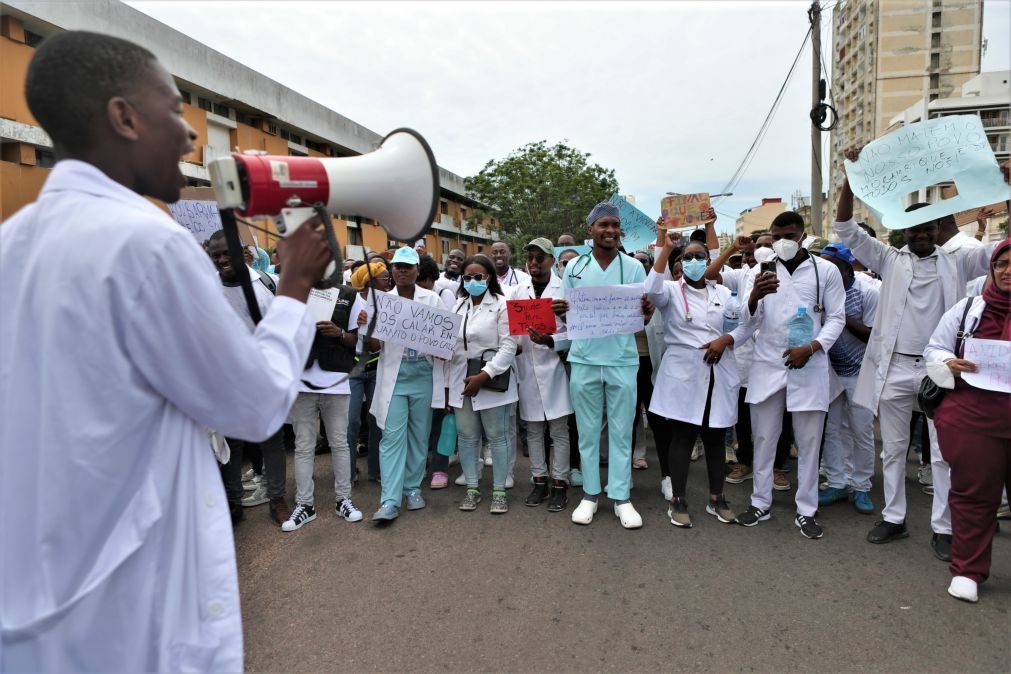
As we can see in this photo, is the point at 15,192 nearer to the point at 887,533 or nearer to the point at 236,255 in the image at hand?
the point at 236,255

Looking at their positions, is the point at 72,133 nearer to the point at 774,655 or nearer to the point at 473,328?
the point at 774,655

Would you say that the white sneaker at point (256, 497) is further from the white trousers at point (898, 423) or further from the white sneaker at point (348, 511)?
the white trousers at point (898, 423)

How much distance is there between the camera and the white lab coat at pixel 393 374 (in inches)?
183

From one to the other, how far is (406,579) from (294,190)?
9.13ft

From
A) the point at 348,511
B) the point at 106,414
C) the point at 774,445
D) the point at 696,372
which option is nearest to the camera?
the point at 106,414

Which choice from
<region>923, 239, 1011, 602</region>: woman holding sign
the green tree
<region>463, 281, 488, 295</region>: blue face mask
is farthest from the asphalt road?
the green tree

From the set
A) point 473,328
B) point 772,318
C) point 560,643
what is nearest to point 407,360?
point 473,328

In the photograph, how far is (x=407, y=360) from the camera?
4.67 m

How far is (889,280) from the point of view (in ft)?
13.6

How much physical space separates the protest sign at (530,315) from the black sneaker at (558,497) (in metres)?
1.26

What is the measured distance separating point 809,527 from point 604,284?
2228 mm

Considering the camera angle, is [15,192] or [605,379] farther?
[15,192]

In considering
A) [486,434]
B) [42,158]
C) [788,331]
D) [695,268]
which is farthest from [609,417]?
[42,158]

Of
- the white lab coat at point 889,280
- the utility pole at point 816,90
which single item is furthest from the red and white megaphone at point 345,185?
the utility pole at point 816,90
